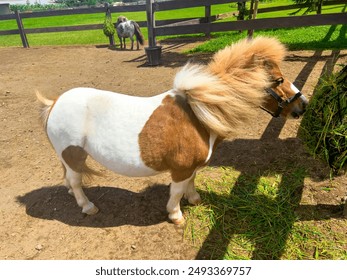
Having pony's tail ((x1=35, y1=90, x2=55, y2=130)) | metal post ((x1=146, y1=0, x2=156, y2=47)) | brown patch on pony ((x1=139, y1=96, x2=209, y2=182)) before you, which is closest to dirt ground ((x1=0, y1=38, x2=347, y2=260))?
pony's tail ((x1=35, y1=90, x2=55, y2=130))

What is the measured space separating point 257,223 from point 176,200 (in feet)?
2.85

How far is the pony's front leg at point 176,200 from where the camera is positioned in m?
2.48

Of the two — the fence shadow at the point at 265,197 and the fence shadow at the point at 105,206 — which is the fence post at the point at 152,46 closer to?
the fence shadow at the point at 265,197

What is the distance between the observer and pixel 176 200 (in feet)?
8.47

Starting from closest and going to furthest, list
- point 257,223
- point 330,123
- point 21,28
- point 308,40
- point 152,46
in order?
1. point 330,123
2. point 257,223
3. point 152,46
4. point 308,40
5. point 21,28

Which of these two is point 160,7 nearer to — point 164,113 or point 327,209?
point 164,113

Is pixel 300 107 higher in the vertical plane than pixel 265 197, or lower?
higher

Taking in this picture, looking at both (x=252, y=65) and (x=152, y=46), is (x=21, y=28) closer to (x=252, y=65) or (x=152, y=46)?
(x=152, y=46)

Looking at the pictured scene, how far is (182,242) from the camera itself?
2.50 metres

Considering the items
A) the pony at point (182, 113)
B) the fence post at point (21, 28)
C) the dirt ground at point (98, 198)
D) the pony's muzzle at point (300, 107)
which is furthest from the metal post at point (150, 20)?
the fence post at point (21, 28)

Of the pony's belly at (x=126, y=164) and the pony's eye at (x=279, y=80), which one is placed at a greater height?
the pony's eye at (x=279, y=80)

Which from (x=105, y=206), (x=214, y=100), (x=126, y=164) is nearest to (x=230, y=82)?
(x=214, y=100)

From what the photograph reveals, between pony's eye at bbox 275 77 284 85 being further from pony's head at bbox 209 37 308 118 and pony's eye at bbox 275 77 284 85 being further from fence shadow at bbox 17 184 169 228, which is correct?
fence shadow at bbox 17 184 169 228

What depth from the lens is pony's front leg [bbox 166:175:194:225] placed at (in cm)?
248
